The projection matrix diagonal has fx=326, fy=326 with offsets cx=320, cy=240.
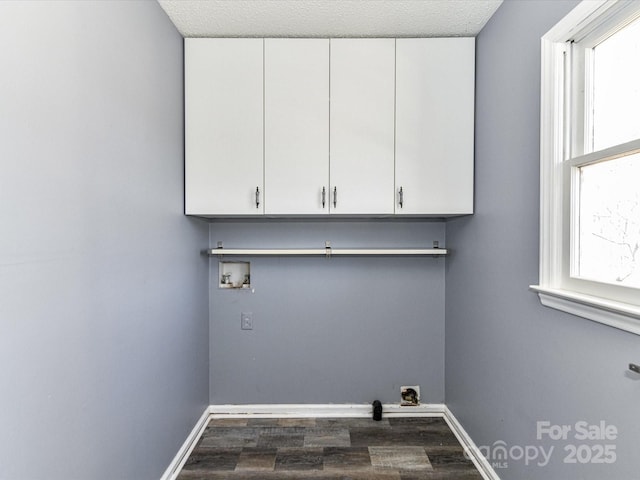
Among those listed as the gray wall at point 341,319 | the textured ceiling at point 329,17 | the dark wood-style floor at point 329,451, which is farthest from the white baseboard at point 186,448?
the textured ceiling at point 329,17

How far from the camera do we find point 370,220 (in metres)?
2.29

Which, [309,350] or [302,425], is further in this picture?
[309,350]

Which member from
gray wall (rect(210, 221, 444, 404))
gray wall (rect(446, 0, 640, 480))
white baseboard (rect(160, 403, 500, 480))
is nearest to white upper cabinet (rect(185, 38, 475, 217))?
gray wall (rect(446, 0, 640, 480))

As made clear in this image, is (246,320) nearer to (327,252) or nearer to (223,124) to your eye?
(327,252)

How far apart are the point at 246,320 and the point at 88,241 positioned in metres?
1.37

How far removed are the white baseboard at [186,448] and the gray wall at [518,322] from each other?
1.66 metres

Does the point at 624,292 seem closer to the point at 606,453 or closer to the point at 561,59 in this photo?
the point at 606,453

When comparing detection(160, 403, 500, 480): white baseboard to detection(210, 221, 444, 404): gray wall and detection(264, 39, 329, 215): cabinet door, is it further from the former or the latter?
detection(264, 39, 329, 215): cabinet door

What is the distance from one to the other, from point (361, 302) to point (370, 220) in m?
0.58

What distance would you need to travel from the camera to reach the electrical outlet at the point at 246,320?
231 centimetres

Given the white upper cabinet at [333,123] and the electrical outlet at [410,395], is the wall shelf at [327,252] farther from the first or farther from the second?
the electrical outlet at [410,395]

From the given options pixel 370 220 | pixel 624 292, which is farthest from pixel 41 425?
pixel 370 220

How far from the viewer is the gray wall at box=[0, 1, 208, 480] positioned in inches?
33.0

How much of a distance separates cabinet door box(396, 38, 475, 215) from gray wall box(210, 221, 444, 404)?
0.52 meters
